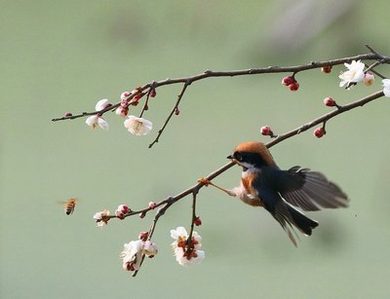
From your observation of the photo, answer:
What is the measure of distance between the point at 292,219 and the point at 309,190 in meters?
0.06

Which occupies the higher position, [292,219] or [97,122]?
[97,122]

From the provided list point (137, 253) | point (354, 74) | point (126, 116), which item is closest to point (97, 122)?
point (126, 116)

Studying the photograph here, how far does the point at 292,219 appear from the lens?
3.42 feet

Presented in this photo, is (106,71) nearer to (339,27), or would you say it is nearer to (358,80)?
(339,27)

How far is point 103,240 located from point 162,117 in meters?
0.40

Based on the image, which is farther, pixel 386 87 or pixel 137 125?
pixel 137 125

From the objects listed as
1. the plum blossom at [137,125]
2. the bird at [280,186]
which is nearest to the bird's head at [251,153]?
the bird at [280,186]

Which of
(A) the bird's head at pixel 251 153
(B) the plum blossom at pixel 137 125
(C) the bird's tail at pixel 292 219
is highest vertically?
(B) the plum blossom at pixel 137 125

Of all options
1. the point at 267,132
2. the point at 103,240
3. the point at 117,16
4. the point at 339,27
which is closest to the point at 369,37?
the point at 339,27

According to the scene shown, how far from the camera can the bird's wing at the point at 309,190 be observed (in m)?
0.94

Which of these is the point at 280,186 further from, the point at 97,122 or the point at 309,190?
the point at 97,122

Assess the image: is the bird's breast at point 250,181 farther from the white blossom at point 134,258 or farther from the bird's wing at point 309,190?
the white blossom at point 134,258

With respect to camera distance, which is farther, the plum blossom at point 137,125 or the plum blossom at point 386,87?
the plum blossom at point 137,125

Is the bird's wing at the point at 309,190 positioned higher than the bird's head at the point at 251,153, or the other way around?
the bird's head at the point at 251,153
